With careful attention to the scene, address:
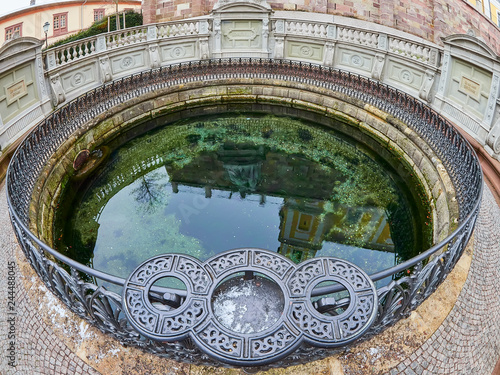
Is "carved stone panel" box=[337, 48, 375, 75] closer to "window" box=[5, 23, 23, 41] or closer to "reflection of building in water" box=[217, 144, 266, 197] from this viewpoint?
"reflection of building in water" box=[217, 144, 266, 197]

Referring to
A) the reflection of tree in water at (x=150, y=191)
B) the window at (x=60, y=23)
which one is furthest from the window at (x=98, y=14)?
the reflection of tree in water at (x=150, y=191)

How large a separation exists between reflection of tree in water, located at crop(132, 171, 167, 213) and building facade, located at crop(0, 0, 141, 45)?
1377cm

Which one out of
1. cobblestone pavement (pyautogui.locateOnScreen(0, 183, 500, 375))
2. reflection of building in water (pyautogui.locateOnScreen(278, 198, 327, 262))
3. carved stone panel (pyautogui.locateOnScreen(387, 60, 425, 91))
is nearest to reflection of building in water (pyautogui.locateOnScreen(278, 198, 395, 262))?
reflection of building in water (pyautogui.locateOnScreen(278, 198, 327, 262))

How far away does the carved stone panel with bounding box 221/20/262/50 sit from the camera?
15.5 m

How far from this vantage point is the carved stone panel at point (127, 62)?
14.6m

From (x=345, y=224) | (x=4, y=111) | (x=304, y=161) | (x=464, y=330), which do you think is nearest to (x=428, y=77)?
(x=304, y=161)

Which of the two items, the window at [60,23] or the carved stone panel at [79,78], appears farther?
the window at [60,23]

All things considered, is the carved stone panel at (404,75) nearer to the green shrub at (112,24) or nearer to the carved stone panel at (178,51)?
the carved stone panel at (178,51)

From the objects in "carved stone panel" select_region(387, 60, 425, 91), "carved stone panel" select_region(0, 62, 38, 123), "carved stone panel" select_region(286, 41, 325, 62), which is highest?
"carved stone panel" select_region(286, 41, 325, 62)

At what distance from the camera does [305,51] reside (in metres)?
15.6

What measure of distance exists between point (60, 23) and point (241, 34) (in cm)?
1490

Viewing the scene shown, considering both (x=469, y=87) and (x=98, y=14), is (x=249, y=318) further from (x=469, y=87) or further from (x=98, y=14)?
(x=98, y=14)

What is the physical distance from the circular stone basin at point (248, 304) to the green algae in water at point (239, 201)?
346cm

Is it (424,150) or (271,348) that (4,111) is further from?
(424,150)
